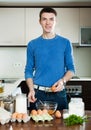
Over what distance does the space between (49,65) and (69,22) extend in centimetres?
264

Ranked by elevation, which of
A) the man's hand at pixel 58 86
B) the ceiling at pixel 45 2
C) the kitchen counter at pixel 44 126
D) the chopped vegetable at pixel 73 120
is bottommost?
the kitchen counter at pixel 44 126

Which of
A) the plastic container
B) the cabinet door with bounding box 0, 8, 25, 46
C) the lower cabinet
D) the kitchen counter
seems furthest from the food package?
the cabinet door with bounding box 0, 8, 25, 46

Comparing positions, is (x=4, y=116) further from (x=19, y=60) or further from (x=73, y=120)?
(x=19, y=60)

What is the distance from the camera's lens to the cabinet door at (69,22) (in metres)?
4.74

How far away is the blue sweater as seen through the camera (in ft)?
7.27

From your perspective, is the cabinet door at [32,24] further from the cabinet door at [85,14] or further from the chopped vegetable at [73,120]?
the chopped vegetable at [73,120]

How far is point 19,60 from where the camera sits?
5.01 metres

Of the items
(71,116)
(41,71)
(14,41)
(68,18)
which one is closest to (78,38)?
(68,18)

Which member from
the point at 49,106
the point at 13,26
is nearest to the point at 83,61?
the point at 13,26

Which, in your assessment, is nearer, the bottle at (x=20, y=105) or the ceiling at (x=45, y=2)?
the bottle at (x=20, y=105)

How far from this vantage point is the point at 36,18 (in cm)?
474

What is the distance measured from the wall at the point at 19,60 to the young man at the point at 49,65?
275 centimetres

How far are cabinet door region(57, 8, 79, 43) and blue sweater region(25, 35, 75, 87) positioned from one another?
2497 mm

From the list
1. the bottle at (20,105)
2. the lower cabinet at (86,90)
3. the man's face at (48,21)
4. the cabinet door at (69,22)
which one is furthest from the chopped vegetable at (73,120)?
the cabinet door at (69,22)
